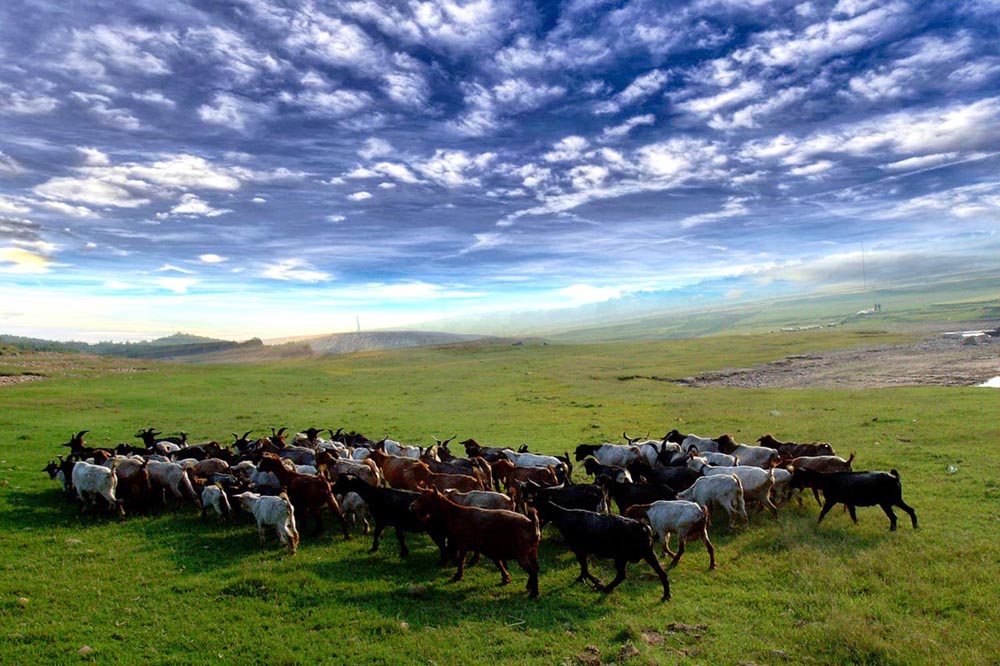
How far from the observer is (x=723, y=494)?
12.5 metres

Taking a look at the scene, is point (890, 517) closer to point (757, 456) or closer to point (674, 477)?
point (757, 456)

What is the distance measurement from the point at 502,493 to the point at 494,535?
4.25 m

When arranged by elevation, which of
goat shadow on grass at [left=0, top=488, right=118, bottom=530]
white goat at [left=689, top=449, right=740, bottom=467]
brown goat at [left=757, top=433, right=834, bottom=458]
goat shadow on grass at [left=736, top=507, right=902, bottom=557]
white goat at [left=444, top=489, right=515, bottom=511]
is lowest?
goat shadow on grass at [left=736, top=507, right=902, bottom=557]

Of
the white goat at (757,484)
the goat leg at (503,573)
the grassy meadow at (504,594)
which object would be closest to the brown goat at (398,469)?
the grassy meadow at (504,594)

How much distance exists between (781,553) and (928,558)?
2627mm

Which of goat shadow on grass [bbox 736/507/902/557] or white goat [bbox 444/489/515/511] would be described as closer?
goat shadow on grass [bbox 736/507/902/557]

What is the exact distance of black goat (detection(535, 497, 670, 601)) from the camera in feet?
31.3

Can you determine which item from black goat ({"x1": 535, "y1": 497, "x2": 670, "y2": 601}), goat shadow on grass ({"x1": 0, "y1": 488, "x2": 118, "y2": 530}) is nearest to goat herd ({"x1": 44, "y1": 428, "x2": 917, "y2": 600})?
black goat ({"x1": 535, "y1": 497, "x2": 670, "y2": 601})

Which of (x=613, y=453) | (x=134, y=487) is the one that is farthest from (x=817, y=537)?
(x=134, y=487)

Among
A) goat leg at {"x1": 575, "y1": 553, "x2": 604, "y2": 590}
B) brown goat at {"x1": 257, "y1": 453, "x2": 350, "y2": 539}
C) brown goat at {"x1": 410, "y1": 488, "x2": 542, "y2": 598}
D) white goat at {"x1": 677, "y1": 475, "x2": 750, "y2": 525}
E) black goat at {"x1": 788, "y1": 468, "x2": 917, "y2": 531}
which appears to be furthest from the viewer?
brown goat at {"x1": 257, "y1": 453, "x2": 350, "y2": 539}

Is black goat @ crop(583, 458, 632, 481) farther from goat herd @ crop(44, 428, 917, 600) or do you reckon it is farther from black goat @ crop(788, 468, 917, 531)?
black goat @ crop(788, 468, 917, 531)

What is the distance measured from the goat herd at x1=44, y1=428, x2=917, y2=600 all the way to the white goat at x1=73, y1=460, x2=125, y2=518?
0.10 feet

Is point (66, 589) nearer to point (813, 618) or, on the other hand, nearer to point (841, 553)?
point (813, 618)

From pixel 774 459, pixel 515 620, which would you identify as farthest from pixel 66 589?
pixel 774 459
